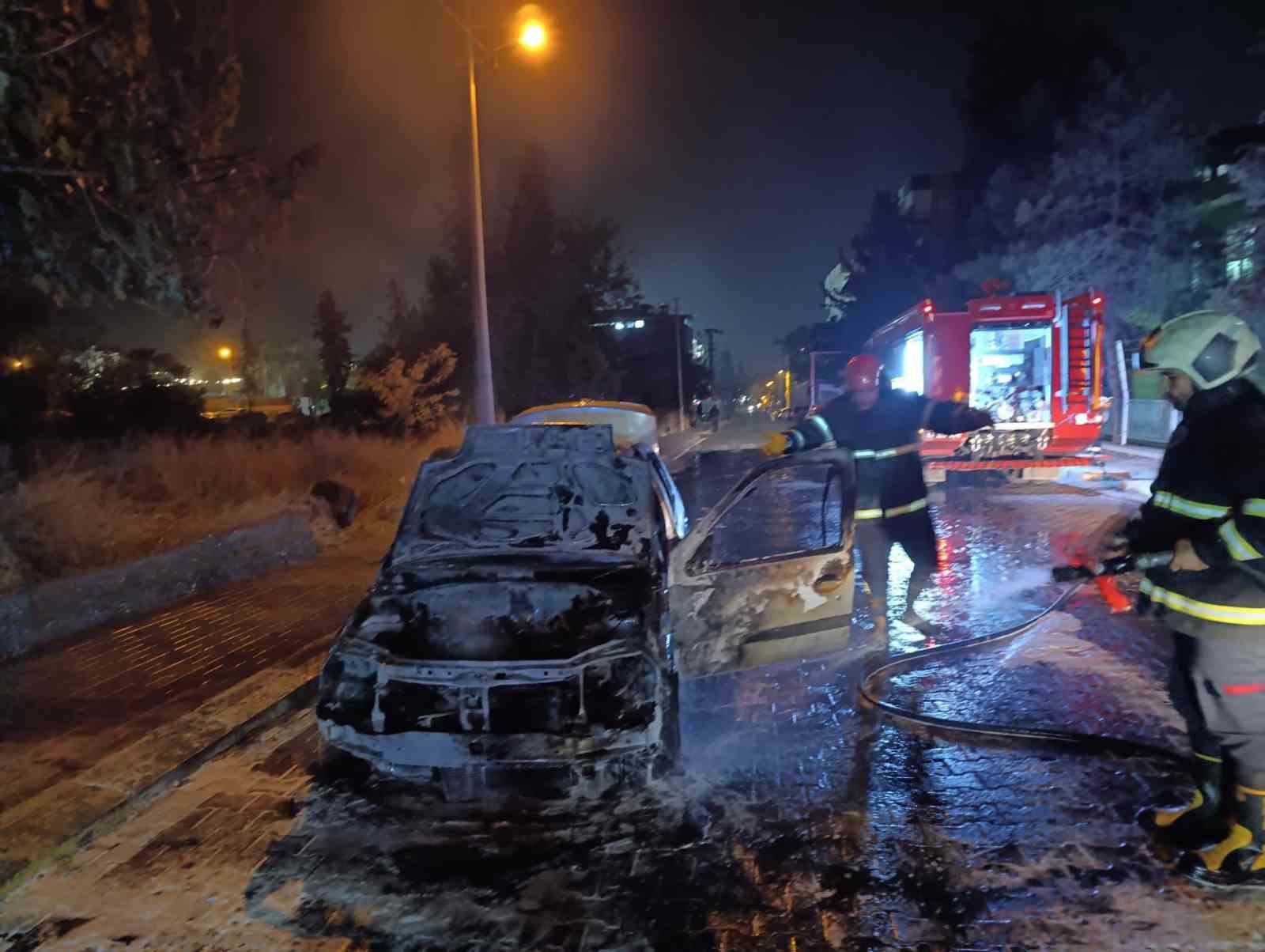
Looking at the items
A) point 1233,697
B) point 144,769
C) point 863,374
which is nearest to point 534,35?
point 863,374

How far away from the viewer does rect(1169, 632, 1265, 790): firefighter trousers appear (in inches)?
123

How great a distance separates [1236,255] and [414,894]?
22.9 meters

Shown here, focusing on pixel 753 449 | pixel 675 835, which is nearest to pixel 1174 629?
pixel 675 835

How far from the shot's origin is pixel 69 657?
6441mm

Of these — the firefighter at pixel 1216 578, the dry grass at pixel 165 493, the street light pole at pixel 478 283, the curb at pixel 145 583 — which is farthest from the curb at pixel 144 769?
the street light pole at pixel 478 283

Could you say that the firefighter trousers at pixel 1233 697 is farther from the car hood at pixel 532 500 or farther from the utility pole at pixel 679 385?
the utility pole at pixel 679 385

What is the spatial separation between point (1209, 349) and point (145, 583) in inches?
312

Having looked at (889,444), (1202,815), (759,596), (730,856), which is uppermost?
(889,444)

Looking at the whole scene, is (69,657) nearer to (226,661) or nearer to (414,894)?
(226,661)

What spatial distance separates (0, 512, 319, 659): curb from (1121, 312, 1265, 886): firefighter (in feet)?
23.7

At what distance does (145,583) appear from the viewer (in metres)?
7.71

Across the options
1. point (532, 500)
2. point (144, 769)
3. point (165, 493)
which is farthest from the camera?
point (165, 493)

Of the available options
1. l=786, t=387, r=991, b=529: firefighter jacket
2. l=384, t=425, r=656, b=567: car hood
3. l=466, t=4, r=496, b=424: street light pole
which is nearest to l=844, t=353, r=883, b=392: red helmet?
l=786, t=387, r=991, b=529: firefighter jacket

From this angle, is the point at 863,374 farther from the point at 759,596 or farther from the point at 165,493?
the point at 165,493
